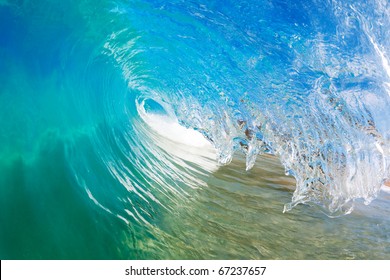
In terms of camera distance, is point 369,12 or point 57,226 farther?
point 369,12

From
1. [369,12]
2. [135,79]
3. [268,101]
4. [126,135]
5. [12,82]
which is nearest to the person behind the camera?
[12,82]

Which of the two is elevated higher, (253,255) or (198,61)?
(198,61)
